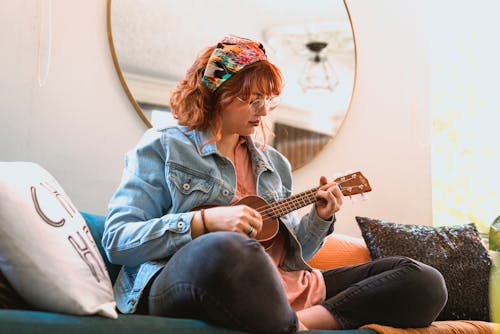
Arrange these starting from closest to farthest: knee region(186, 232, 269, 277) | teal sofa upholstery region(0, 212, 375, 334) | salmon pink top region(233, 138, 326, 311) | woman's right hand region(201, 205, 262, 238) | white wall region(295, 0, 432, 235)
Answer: teal sofa upholstery region(0, 212, 375, 334), knee region(186, 232, 269, 277), woman's right hand region(201, 205, 262, 238), salmon pink top region(233, 138, 326, 311), white wall region(295, 0, 432, 235)

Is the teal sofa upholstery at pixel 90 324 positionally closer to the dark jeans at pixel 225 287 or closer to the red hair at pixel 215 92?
the dark jeans at pixel 225 287

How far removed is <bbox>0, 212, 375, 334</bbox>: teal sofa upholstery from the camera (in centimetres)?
128

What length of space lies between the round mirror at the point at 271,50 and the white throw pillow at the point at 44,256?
2.77 ft

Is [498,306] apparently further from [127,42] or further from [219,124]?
[127,42]

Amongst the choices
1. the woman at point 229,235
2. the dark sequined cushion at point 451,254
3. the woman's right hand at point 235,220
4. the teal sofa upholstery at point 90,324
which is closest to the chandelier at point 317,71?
the dark sequined cushion at point 451,254

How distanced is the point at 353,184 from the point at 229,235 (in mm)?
598

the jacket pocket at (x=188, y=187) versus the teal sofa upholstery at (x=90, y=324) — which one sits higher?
the jacket pocket at (x=188, y=187)

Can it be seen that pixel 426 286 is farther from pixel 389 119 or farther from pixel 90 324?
pixel 389 119

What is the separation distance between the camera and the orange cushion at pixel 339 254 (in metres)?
2.40

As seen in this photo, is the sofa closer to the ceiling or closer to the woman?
the woman

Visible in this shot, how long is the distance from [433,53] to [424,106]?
495 millimetres

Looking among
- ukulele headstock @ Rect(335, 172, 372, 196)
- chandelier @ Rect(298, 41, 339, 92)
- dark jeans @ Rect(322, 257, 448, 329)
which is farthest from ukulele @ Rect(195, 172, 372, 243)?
chandelier @ Rect(298, 41, 339, 92)

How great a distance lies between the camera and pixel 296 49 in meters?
2.80

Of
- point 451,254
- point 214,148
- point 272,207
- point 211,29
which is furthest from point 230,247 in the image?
point 211,29
